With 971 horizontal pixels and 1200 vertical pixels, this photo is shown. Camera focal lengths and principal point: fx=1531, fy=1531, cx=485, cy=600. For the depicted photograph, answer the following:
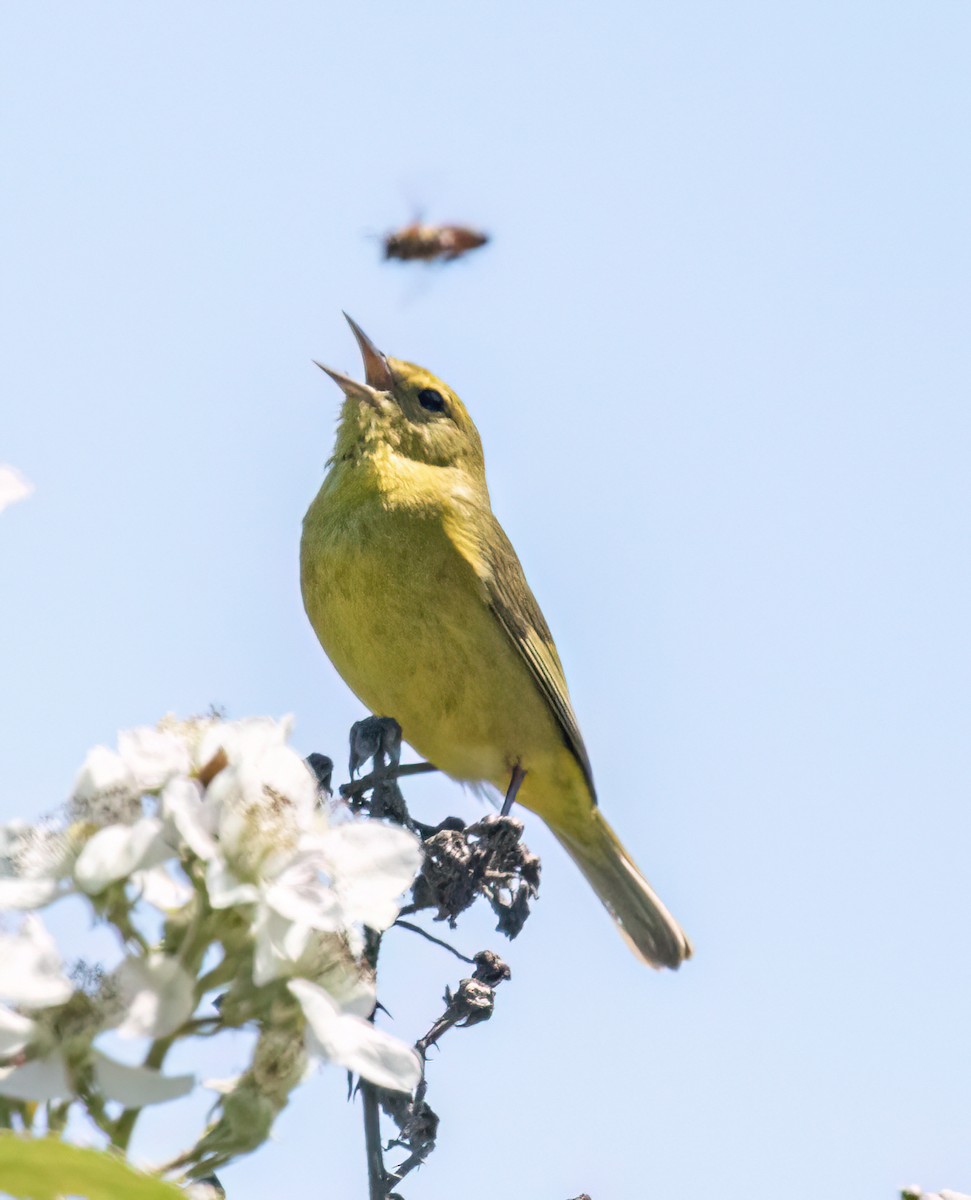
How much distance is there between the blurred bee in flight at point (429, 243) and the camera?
8.92m

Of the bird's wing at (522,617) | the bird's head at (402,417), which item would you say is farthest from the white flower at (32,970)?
the bird's head at (402,417)

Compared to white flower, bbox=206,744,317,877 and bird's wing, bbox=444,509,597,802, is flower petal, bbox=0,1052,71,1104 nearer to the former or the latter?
white flower, bbox=206,744,317,877

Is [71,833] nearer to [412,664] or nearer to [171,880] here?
[171,880]

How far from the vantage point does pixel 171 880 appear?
1.62 meters

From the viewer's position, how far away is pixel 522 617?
19.9ft

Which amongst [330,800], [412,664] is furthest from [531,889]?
[330,800]

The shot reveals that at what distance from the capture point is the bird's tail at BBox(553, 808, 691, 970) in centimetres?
675

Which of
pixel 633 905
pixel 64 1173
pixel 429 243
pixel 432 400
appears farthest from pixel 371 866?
pixel 429 243

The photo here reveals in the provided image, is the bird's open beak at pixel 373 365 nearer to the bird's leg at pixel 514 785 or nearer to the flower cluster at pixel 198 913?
the bird's leg at pixel 514 785

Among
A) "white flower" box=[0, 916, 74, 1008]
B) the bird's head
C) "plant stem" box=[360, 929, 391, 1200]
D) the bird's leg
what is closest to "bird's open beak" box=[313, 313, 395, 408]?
the bird's head

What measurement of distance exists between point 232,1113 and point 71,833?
0.34 m

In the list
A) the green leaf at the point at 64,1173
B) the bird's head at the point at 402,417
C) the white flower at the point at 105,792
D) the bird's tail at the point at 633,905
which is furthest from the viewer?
the bird's tail at the point at 633,905

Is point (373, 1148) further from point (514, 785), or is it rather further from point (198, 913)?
point (514, 785)

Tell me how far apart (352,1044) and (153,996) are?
0.69 ft
